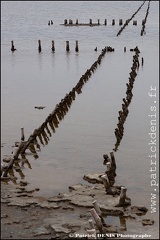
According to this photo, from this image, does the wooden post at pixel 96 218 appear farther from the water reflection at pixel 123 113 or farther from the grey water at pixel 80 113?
the water reflection at pixel 123 113

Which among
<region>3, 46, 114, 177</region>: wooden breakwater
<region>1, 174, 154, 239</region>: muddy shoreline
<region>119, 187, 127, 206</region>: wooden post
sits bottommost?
<region>1, 174, 154, 239</region>: muddy shoreline

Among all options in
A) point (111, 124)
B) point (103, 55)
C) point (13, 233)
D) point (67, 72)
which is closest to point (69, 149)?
point (111, 124)

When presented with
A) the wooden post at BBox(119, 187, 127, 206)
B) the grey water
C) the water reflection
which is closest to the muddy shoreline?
the wooden post at BBox(119, 187, 127, 206)

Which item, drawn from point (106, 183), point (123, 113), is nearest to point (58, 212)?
point (106, 183)

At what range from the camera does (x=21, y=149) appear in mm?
25000

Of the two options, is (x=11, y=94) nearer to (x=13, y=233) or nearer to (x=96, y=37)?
(x=13, y=233)

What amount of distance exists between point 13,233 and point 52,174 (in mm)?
6263

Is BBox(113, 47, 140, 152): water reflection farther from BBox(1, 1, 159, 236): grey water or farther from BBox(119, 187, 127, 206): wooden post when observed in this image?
BBox(119, 187, 127, 206): wooden post

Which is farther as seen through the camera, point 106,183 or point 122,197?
point 106,183

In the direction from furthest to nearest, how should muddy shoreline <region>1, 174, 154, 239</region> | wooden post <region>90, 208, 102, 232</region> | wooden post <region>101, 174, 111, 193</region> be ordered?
1. wooden post <region>101, 174, 111, 193</region>
2. muddy shoreline <region>1, 174, 154, 239</region>
3. wooden post <region>90, 208, 102, 232</region>

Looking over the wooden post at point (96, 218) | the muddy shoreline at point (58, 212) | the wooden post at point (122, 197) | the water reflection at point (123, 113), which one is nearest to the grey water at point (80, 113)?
the water reflection at point (123, 113)

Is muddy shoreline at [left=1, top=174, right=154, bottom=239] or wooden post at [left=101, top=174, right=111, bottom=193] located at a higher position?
wooden post at [left=101, top=174, right=111, bottom=193]

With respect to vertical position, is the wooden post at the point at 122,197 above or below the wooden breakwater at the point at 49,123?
below

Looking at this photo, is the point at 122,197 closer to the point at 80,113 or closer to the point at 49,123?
the point at 49,123
